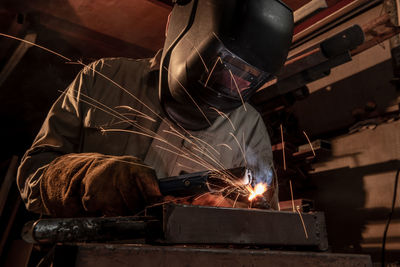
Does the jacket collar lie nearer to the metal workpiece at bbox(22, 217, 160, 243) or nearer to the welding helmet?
the welding helmet

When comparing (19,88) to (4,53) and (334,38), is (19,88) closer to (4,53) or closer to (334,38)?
(4,53)

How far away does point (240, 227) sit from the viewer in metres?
0.96

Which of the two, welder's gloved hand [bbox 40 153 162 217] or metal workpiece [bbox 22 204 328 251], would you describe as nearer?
metal workpiece [bbox 22 204 328 251]

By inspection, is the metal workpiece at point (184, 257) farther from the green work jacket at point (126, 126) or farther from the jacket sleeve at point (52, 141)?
the green work jacket at point (126, 126)

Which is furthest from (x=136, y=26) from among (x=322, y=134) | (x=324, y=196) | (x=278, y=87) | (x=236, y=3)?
(x=324, y=196)

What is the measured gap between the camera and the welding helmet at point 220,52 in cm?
141

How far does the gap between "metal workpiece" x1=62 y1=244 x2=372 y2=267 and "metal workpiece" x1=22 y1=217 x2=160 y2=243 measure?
0.30 ft

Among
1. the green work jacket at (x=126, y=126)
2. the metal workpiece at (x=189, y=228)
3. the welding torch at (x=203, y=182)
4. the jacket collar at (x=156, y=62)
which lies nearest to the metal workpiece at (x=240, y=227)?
the metal workpiece at (x=189, y=228)

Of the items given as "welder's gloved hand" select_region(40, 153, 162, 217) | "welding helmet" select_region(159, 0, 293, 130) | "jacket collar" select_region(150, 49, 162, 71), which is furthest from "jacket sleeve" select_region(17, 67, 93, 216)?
"welding helmet" select_region(159, 0, 293, 130)

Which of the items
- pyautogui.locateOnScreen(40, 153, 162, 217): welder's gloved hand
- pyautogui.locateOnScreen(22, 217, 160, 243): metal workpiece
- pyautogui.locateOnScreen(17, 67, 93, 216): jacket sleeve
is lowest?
pyautogui.locateOnScreen(22, 217, 160, 243): metal workpiece

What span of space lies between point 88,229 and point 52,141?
1.02m

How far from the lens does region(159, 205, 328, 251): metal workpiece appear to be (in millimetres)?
867

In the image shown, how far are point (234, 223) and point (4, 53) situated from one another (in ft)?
10.3

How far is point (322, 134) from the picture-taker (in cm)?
281
